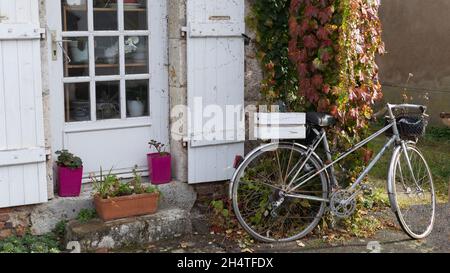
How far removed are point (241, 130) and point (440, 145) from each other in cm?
457

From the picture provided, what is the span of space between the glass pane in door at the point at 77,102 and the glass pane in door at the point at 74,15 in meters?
0.47

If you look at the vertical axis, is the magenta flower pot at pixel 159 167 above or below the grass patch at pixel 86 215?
above

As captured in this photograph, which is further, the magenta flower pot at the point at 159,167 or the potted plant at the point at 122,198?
the magenta flower pot at the point at 159,167

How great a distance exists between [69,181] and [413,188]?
9.57 ft

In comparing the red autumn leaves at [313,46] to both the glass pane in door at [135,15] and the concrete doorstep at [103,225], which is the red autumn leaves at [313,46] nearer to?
the glass pane in door at [135,15]

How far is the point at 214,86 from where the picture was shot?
5.70m

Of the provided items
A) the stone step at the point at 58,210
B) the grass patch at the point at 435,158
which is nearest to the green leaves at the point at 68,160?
the stone step at the point at 58,210

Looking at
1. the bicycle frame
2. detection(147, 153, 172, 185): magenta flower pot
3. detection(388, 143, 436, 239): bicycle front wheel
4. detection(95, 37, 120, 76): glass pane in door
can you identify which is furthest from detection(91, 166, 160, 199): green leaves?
detection(388, 143, 436, 239): bicycle front wheel

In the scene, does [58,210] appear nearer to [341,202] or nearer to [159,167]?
[159,167]

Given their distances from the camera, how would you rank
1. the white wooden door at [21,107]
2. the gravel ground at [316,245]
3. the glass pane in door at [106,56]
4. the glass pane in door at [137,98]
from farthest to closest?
the glass pane in door at [137,98]
the glass pane in door at [106,56]
the gravel ground at [316,245]
the white wooden door at [21,107]

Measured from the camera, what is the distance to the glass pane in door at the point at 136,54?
221 inches

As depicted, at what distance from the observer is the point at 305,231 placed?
5285mm
